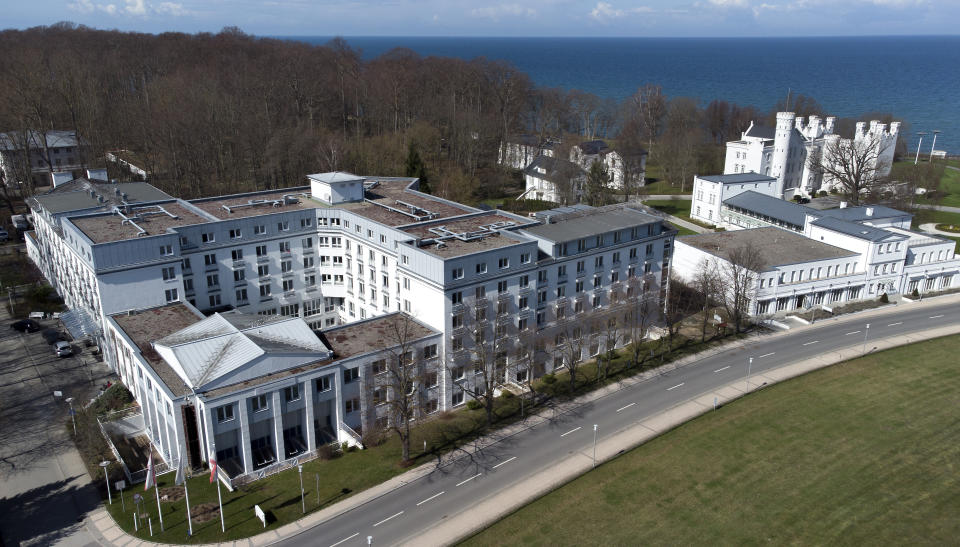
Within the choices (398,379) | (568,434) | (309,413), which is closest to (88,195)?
(309,413)

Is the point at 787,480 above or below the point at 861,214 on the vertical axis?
below

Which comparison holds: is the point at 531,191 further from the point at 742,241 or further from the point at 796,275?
the point at 796,275

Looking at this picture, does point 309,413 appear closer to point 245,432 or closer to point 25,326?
point 245,432

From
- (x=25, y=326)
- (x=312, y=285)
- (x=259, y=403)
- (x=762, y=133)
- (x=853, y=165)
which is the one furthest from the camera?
(x=762, y=133)

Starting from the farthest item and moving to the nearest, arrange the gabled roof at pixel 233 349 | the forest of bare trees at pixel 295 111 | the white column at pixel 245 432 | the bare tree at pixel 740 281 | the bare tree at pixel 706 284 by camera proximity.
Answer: the forest of bare trees at pixel 295 111
the bare tree at pixel 706 284
the bare tree at pixel 740 281
the gabled roof at pixel 233 349
the white column at pixel 245 432

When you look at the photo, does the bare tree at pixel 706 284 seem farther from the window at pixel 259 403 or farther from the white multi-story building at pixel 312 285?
the window at pixel 259 403

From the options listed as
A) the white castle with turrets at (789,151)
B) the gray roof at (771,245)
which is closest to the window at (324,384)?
the gray roof at (771,245)
